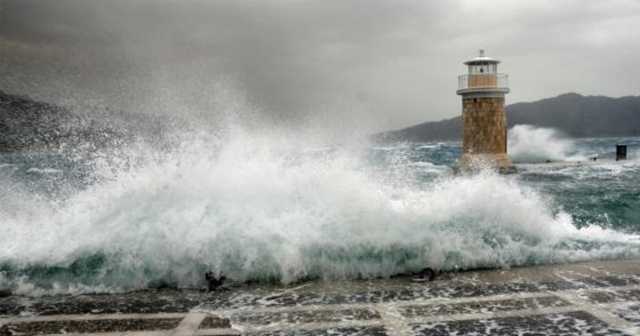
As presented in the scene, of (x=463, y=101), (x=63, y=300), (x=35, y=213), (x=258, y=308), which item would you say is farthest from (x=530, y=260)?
(x=463, y=101)

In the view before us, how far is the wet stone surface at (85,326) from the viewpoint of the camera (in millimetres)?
4191

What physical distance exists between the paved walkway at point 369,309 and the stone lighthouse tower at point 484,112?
16.3 meters

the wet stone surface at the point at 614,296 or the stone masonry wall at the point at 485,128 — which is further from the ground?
the stone masonry wall at the point at 485,128

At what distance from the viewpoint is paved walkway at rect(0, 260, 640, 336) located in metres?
4.16

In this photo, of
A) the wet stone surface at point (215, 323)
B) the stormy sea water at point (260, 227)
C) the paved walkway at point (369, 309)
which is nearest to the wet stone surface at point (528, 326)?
the paved walkway at point (369, 309)

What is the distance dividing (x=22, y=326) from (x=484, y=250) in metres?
4.95

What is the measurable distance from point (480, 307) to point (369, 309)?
988 millimetres

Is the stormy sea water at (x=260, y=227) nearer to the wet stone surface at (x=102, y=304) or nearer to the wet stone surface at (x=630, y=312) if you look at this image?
the wet stone surface at (x=102, y=304)

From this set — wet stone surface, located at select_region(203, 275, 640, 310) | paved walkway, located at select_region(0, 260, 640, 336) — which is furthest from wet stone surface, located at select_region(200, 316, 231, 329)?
wet stone surface, located at select_region(203, 275, 640, 310)

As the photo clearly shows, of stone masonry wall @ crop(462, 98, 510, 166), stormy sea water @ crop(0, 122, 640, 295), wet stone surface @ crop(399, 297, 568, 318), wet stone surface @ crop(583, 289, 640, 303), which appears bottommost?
wet stone surface @ crop(399, 297, 568, 318)

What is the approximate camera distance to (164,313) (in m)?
4.63

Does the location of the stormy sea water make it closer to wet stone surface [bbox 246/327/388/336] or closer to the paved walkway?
the paved walkway

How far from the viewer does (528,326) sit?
13.6ft

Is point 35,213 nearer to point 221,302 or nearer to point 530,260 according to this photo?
point 221,302
